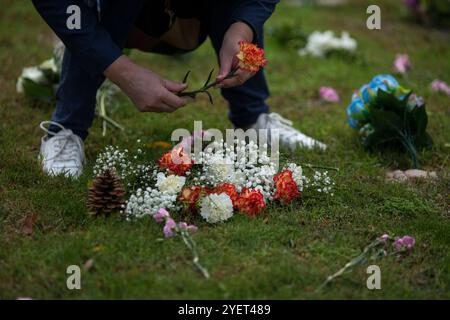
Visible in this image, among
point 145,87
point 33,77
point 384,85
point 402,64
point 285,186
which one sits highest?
point 402,64

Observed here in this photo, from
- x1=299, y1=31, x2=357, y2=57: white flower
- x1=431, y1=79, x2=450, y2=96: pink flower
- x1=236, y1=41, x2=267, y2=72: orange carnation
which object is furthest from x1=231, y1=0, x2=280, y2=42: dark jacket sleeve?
x1=299, y1=31, x2=357, y2=57: white flower

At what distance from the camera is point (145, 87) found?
212cm

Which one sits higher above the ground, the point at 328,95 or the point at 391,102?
the point at 328,95

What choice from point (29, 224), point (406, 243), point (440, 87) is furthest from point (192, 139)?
point (440, 87)

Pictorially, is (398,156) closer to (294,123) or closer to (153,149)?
(294,123)

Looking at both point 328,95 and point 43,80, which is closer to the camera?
point 43,80

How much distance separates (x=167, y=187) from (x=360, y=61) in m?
2.56

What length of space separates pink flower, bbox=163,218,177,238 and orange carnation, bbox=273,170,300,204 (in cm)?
43

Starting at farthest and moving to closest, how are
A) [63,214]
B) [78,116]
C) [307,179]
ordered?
[78,116] < [307,179] < [63,214]

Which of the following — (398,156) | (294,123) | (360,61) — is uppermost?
(360,61)

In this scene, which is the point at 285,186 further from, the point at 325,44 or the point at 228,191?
the point at 325,44

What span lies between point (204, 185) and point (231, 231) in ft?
0.95
